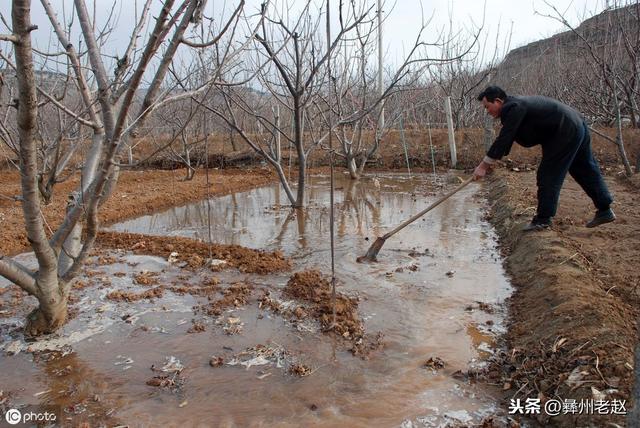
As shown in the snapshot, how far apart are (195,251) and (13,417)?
9.96 feet

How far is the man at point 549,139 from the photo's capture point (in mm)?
4363

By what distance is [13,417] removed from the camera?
2549 mm

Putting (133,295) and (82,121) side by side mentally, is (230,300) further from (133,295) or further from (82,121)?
(82,121)

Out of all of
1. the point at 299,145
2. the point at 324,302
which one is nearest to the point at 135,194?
the point at 299,145

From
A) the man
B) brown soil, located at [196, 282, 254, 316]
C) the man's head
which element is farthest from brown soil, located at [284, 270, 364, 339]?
the man's head

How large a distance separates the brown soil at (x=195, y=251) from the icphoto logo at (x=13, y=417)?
2.45m

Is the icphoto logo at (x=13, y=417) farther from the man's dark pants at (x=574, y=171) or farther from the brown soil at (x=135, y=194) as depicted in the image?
the man's dark pants at (x=574, y=171)

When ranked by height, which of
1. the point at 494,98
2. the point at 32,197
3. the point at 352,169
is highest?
the point at 494,98

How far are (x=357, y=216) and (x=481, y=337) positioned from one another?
4358 millimetres

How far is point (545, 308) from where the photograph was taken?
3.38 m

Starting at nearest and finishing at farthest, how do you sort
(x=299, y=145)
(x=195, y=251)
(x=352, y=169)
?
(x=195, y=251) < (x=299, y=145) < (x=352, y=169)

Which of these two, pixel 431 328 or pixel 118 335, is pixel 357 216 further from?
pixel 118 335

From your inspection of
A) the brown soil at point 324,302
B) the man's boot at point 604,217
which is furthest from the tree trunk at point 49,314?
the man's boot at point 604,217

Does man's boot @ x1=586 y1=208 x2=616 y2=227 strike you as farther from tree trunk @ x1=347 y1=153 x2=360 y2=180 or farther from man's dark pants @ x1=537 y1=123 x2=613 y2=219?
tree trunk @ x1=347 y1=153 x2=360 y2=180
